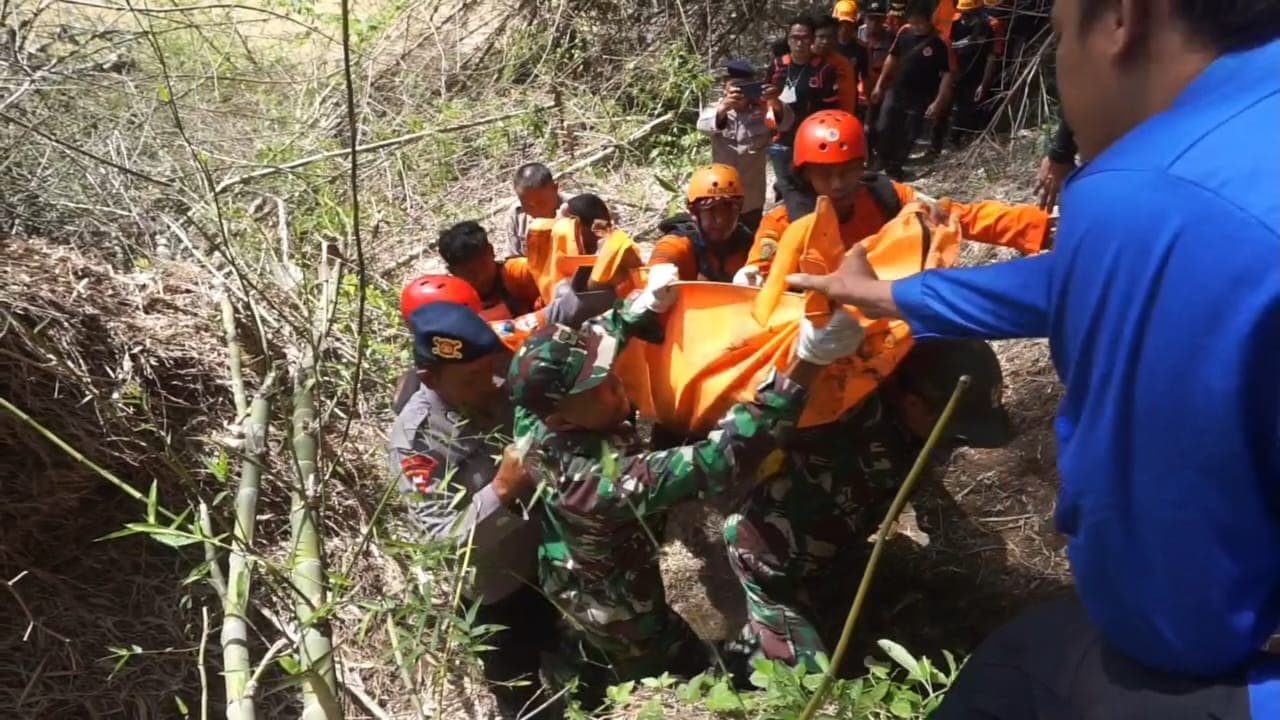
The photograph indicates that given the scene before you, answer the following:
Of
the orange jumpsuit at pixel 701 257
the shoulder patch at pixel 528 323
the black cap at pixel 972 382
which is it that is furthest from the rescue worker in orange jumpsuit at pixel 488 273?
the black cap at pixel 972 382

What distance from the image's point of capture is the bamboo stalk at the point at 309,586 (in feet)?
5.98

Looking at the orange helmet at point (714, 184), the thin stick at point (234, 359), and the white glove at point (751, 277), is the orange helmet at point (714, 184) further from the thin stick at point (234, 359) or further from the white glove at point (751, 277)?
the thin stick at point (234, 359)

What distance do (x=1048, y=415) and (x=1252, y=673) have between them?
3960mm

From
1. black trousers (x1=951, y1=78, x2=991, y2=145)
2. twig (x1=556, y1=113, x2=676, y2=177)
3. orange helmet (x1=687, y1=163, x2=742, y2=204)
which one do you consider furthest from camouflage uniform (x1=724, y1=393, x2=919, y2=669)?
black trousers (x1=951, y1=78, x2=991, y2=145)

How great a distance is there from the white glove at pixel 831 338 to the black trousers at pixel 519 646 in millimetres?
1430

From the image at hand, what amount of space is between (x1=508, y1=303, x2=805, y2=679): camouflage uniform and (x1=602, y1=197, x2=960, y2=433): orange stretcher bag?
0.46 ft

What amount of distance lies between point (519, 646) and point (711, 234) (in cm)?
196

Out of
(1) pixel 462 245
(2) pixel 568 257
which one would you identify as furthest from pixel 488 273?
(2) pixel 568 257

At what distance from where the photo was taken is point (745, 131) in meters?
6.13

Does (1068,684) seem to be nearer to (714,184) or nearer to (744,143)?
(714,184)

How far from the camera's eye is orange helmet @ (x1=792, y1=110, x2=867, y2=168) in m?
3.54

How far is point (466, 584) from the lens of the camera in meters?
2.84

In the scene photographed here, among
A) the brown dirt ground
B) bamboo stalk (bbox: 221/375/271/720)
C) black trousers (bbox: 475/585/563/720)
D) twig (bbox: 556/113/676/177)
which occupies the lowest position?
the brown dirt ground

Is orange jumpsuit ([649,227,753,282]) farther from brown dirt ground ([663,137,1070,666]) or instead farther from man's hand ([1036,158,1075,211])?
man's hand ([1036,158,1075,211])
